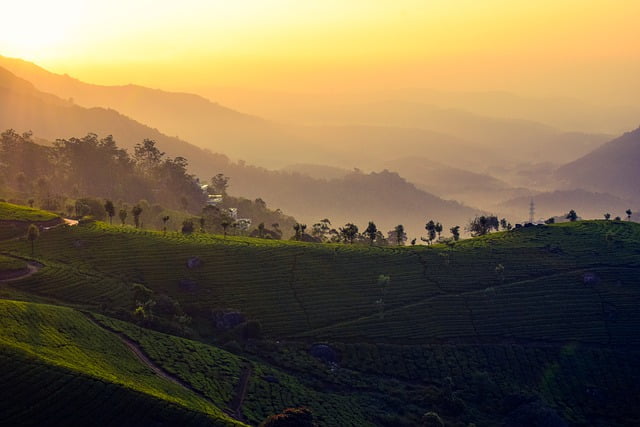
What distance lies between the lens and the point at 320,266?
5182 inches

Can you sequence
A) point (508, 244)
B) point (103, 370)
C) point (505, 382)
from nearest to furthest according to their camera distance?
point (103, 370), point (505, 382), point (508, 244)

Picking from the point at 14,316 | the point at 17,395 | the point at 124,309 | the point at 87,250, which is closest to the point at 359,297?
the point at 124,309

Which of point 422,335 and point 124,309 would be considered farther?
point 422,335

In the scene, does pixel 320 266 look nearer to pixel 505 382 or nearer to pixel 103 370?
pixel 505 382

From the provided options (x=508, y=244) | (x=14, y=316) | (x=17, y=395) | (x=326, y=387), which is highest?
(x=508, y=244)

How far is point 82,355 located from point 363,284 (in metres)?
67.4

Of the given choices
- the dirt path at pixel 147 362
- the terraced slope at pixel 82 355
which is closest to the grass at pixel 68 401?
the terraced slope at pixel 82 355

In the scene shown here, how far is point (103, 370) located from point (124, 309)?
3652 cm

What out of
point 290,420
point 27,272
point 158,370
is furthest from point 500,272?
point 27,272

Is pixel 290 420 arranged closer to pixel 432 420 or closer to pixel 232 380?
pixel 232 380

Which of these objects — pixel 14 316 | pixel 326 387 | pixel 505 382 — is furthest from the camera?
pixel 505 382

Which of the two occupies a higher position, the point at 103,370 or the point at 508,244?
the point at 508,244

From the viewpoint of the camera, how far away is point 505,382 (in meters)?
104

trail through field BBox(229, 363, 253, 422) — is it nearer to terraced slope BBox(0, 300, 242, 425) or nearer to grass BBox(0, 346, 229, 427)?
terraced slope BBox(0, 300, 242, 425)
